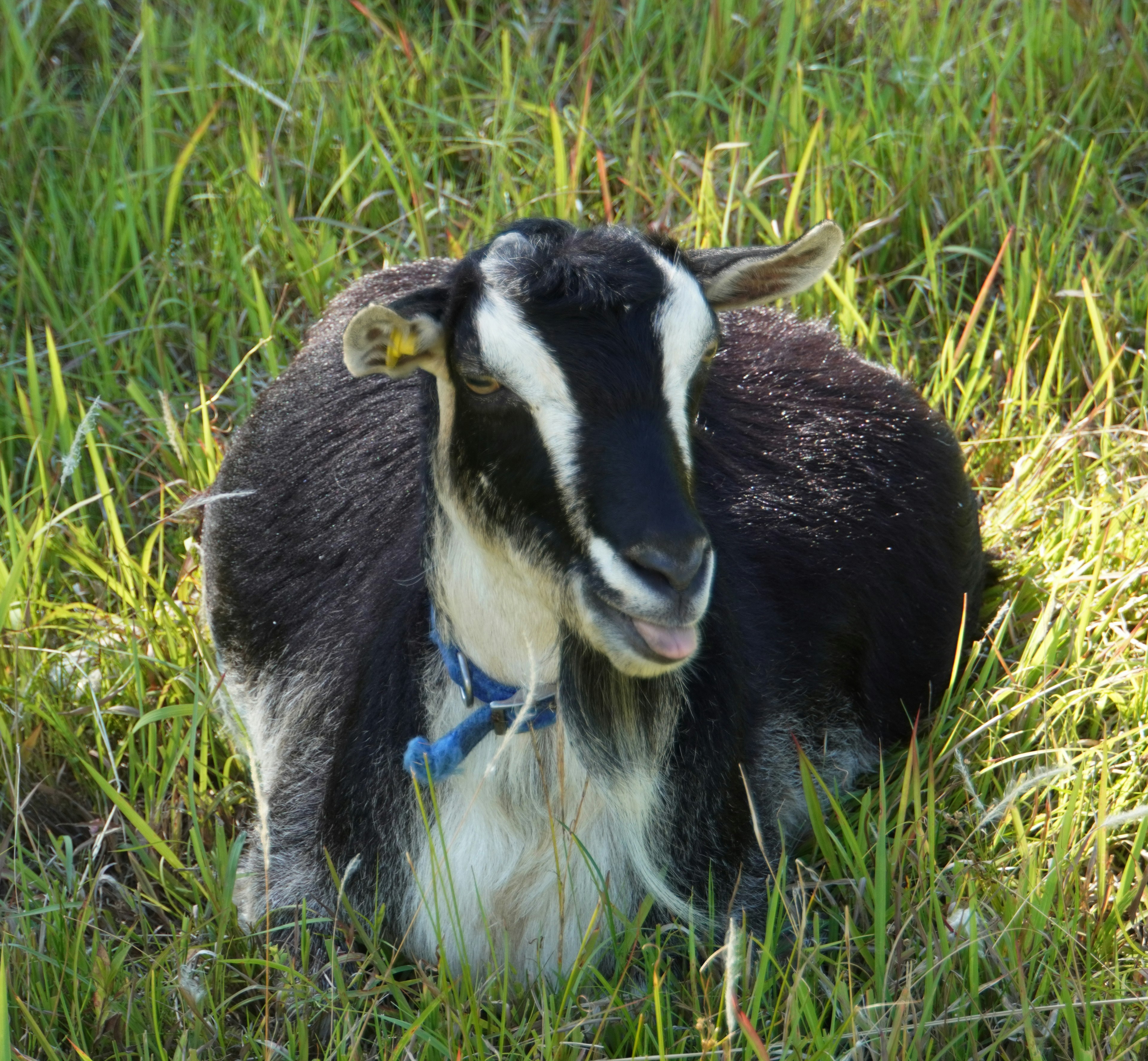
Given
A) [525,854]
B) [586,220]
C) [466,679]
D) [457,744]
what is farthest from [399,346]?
[586,220]

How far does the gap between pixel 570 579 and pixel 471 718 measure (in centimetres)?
43

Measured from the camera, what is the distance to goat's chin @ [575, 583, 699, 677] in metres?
2.52

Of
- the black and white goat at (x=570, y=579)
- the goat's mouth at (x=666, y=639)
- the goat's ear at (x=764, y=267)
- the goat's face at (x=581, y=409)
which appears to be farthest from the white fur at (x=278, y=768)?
the goat's ear at (x=764, y=267)

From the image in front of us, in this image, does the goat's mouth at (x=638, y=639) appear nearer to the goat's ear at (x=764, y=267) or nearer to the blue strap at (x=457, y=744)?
the blue strap at (x=457, y=744)

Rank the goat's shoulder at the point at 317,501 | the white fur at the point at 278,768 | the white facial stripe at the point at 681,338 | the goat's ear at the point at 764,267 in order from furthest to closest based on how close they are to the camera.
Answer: the goat's shoulder at the point at 317,501 → the white fur at the point at 278,768 → the goat's ear at the point at 764,267 → the white facial stripe at the point at 681,338

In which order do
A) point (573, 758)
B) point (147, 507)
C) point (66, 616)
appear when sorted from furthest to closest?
point (147, 507) < point (66, 616) < point (573, 758)

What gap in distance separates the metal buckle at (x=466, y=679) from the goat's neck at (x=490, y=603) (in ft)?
0.06

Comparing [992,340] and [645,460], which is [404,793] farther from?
[992,340]

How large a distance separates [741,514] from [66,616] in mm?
1913

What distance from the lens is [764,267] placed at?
3.01 meters

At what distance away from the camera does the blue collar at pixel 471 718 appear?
287 cm

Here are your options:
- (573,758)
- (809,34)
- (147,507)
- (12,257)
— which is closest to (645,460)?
(573,758)

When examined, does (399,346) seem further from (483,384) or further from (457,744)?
(457,744)

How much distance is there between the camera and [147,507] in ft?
Result: 15.2
